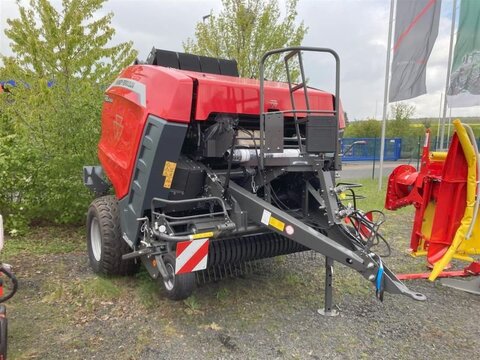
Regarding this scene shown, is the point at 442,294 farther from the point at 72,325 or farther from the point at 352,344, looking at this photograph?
the point at 72,325

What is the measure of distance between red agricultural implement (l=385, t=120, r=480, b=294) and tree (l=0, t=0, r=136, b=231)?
4106mm

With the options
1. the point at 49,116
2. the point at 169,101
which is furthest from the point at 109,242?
the point at 49,116

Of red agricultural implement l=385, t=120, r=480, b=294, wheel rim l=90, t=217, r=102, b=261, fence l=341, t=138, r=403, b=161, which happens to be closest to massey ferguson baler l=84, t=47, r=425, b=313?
wheel rim l=90, t=217, r=102, b=261

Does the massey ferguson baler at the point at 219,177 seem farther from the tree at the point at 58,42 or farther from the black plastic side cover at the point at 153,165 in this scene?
the tree at the point at 58,42

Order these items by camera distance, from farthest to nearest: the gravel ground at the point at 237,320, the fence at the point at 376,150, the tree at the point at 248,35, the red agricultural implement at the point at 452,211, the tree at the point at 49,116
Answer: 1. the fence at the point at 376,150
2. the tree at the point at 248,35
3. the tree at the point at 49,116
4. the red agricultural implement at the point at 452,211
5. the gravel ground at the point at 237,320

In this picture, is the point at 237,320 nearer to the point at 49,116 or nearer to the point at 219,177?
the point at 219,177

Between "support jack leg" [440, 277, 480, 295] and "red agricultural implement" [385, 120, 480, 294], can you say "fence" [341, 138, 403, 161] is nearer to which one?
"red agricultural implement" [385, 120, 480, 294]

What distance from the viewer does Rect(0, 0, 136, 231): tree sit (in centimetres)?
568

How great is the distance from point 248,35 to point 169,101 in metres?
6.63

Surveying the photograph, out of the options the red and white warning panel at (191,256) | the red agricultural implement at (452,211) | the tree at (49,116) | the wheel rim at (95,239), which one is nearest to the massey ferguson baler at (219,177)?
the red and white warning panel at (191,256)

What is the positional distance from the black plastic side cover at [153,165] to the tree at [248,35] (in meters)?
6.06

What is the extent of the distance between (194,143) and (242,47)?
6.20 metres

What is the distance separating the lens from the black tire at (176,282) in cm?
314

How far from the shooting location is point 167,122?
3143 mm
